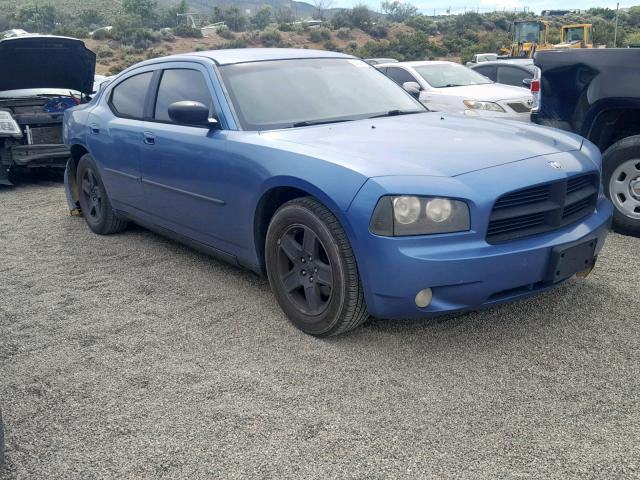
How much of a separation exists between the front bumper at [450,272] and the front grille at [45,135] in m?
6.61

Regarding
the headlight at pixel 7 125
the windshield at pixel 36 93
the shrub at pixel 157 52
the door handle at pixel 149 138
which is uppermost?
the door handle at pixel 149 138

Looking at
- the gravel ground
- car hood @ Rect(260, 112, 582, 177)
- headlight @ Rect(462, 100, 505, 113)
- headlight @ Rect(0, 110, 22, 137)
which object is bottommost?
the gravel ground

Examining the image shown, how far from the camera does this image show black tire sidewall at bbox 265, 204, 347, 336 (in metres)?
3.45

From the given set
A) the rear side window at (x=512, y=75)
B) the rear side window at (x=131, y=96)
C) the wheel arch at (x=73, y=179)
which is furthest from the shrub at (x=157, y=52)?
the rear side window at (x=131, y=96)

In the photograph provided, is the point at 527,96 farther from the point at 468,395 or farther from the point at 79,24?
the point at 79,24

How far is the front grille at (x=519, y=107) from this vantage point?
32.4 ft

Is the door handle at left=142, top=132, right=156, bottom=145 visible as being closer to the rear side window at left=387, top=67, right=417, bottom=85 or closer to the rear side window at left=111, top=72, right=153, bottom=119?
the rear side window at left=111, top=72, right=153, bottom=119

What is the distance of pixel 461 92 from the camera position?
1034 centimetres

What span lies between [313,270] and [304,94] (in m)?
1.40

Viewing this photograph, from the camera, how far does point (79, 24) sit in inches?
2201

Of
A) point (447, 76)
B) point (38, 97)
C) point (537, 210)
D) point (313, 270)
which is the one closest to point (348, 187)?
point (313, 270)

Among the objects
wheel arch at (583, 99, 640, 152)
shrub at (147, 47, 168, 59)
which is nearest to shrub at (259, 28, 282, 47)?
shrub at (147, 47, 168, 59)

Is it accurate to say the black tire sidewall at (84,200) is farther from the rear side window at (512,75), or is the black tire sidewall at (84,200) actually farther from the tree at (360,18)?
the tree at (360,18)

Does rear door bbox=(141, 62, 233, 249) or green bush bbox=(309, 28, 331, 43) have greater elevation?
green bush bbox=(309, 28, 331, 43)
